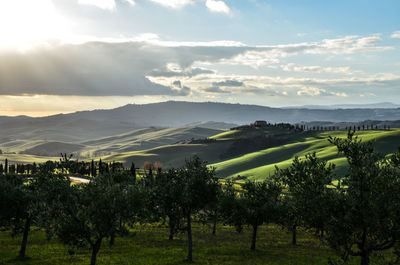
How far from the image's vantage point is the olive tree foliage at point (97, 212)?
41.6 metres

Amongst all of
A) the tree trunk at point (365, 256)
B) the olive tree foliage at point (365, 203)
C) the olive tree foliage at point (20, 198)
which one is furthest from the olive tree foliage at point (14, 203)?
the tree trunk at point (365, 256)

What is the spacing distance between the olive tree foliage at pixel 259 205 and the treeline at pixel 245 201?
0.19 m

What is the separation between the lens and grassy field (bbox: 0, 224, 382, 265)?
5428 cm

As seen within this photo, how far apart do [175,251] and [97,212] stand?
77.1ft

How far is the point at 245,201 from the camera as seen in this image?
2640 inches

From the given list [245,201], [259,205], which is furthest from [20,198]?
[259,205]

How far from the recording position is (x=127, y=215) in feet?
139

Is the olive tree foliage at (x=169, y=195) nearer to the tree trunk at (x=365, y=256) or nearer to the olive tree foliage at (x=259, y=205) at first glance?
the olive tree foliage at (x=259, y=205)

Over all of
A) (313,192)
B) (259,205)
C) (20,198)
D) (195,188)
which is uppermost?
(313,192)

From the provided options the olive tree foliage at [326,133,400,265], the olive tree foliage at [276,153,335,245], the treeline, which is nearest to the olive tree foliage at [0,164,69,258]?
the treeline

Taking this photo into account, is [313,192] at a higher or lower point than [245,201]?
higher

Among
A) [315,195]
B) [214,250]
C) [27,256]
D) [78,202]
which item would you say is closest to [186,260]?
[214,250]

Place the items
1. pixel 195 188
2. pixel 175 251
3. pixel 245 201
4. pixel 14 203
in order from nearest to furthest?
pixel 14 203 < pixel 195 188 < pixel 175 251 < pixel 245 201

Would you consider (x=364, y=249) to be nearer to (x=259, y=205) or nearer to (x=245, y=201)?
(x=259, y=205)
